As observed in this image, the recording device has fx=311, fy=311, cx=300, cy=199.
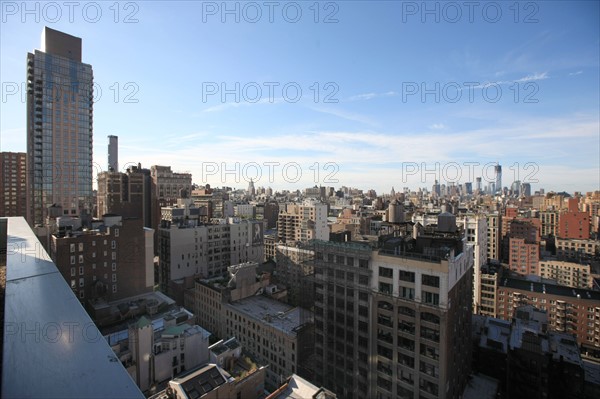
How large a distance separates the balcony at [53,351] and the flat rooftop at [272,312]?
2160cm

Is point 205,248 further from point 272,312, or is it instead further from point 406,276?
point 406,276

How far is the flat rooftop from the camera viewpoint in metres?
23.7

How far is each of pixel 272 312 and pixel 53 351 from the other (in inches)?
1030

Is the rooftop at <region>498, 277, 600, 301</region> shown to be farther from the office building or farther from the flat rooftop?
the office building

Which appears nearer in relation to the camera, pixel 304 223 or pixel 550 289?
pixel 550 289

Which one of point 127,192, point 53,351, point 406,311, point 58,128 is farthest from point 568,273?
point 58,128

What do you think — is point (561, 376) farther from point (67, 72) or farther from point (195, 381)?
point (67, 72)

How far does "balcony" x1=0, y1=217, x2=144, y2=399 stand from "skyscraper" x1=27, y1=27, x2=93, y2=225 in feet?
155

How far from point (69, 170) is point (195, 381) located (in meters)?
43.1

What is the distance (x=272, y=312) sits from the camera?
1048 inches

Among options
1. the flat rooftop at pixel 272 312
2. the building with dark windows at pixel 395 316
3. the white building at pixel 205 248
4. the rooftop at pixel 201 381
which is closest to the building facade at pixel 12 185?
the white building at pixel 205 248

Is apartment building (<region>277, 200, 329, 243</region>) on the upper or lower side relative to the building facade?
lower

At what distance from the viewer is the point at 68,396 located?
1.59 metres

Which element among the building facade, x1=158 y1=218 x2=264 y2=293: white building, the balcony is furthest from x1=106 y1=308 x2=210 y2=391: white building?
the building facade
